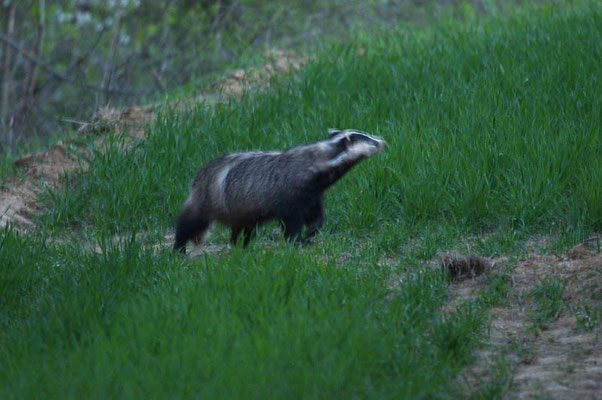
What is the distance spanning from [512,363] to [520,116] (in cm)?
354

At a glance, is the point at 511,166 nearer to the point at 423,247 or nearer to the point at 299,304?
the point at 423,247

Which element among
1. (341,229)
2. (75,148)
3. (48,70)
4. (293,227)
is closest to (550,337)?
(293,227)

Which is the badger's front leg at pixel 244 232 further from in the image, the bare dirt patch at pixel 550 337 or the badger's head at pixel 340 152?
the bare dirt patch at pixel 550 337

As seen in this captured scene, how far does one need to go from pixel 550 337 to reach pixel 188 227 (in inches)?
114

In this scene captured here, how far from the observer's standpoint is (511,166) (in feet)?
20.9

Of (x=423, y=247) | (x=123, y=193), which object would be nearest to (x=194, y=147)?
(x=123, y=193)

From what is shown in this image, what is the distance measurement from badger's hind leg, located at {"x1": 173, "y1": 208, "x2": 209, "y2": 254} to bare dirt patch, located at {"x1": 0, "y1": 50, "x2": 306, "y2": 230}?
4.83ft

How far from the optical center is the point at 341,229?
6305 millimetres

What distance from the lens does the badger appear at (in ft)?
19.1

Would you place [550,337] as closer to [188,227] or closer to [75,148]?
[188,227]

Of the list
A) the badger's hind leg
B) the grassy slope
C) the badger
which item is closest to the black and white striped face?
the badger

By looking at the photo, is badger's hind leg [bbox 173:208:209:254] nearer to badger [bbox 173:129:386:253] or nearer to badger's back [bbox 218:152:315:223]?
badger [bbox 173:129:386:253]

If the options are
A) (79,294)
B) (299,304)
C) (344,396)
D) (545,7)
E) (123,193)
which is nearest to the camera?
(344,396)

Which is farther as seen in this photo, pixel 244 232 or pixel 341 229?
pixel 341 229
